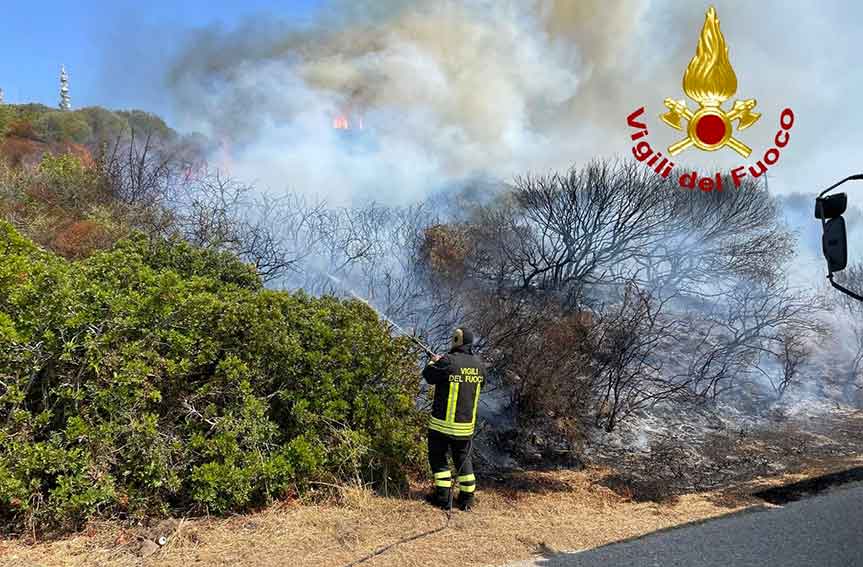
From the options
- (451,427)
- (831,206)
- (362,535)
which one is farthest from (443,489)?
(831,206)

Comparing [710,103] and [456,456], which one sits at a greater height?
[710,103]

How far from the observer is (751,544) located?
389cm

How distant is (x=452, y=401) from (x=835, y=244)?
288 cm

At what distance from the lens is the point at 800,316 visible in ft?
35.3

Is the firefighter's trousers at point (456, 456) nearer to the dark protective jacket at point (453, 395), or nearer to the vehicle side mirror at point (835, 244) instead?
the dark protective jacket at point (453, 395)

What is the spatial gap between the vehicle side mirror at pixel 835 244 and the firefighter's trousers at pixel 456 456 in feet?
9.56

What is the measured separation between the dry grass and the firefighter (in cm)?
20

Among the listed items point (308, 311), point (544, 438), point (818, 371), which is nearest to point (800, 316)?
point (818, 371)

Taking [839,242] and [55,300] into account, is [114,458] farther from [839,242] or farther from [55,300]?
[839,242]

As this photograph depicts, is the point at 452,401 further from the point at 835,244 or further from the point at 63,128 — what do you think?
the point at 63,128

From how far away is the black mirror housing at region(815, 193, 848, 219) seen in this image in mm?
3596

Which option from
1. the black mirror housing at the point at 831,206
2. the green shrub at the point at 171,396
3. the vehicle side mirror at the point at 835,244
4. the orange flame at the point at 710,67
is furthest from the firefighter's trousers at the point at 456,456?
the orange flame at the point at 710,67

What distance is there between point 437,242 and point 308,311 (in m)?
5.05

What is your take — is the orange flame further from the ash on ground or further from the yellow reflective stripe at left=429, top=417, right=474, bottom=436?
the yellow reflective stripe at left=429, top=417, right=474, bottom=436
